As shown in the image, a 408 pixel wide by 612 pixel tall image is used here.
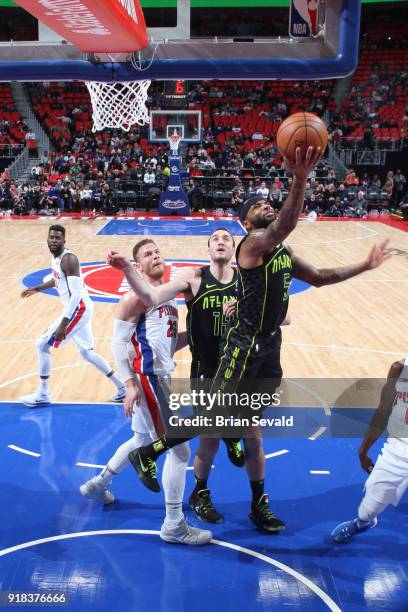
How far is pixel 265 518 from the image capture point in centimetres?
415

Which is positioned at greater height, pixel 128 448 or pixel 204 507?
pixel 128 448

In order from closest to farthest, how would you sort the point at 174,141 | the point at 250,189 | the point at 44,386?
the point at 44,386 < the point at 174,141 < the point at 250,189

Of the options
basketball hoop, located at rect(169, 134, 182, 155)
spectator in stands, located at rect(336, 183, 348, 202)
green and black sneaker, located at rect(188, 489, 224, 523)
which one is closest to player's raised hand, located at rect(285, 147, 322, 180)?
green and black sneaker, located at rect(188, 489, 224, 523)

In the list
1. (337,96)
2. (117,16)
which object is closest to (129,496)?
(117,16)

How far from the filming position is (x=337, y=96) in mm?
31141

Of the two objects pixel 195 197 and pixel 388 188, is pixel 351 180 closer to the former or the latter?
pixel 388 188

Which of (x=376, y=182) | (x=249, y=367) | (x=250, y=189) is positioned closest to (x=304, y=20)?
(x=249, y=367)

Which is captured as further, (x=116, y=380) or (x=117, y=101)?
(x=117, y=101)

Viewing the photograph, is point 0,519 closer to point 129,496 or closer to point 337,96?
point 129,496

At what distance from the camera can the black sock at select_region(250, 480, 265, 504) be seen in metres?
4.14

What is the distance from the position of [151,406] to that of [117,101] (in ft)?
14.9

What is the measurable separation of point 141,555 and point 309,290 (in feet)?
26.3

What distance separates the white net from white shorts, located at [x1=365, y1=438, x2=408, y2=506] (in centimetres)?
491

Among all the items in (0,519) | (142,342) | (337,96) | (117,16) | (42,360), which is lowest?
(0,519)
